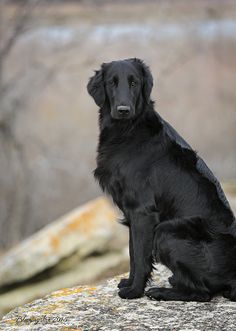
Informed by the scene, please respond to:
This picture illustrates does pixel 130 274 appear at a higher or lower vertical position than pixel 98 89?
lower

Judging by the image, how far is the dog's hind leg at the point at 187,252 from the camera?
153 inches

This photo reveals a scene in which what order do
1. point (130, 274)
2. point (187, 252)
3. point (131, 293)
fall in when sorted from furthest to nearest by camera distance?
1. point (130, 274)
2. point (131, 293)
3. point (187, 252)

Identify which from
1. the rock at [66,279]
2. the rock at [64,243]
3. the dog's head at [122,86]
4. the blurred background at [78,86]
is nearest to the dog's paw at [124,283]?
the dog's head at [122,86]

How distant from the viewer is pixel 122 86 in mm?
4027

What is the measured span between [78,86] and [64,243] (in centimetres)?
→ 633

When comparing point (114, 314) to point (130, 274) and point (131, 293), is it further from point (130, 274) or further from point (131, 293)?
point (130, 274)

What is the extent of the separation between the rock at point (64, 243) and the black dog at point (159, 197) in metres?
3.65

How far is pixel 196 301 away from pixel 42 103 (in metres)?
9.88

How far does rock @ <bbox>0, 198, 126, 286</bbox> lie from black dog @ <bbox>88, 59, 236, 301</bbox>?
3.65m

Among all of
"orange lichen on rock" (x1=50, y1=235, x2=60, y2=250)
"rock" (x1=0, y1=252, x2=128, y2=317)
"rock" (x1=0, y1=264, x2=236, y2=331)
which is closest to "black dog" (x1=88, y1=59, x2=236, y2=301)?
"rock" (x1=0, y1=264, x2=236, y2=331)

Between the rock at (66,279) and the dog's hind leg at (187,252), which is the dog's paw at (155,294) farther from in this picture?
the rock at (66,279)

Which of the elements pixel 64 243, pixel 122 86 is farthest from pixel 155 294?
pixel 64 243

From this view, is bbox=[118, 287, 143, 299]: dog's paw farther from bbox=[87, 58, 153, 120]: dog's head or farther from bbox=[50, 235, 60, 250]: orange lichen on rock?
bbox=[50, 235, 60, 250]: orange lichen on rock

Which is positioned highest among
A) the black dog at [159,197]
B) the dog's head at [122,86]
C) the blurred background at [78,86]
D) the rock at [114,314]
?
the blurred background at [78,86]
